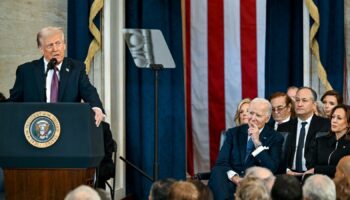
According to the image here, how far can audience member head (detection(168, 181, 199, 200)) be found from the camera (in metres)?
3.42

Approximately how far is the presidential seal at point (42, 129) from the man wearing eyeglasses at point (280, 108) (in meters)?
3.30

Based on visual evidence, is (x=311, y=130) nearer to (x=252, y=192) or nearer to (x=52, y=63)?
(x=52, y=63)

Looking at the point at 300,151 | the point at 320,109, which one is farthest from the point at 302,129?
the point at 320,109

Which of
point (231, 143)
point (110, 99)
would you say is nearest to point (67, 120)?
point (231, 143)

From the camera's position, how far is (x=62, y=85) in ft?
17.4

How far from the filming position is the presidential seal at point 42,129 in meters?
4.58

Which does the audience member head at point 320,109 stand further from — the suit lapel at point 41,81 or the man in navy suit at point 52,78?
the suit lapel at point 41,81

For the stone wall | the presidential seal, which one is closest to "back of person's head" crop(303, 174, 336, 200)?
the presidential seal

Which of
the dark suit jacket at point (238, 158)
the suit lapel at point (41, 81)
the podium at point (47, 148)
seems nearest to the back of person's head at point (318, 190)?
the podium at point (47, 148)

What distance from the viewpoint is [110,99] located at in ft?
27.0

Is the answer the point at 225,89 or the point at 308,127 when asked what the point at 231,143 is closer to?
the point at 308,127

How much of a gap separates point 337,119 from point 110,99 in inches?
109

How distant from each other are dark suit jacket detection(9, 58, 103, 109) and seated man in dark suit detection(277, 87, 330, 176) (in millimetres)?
2247

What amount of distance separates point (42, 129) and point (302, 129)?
3.14 m
